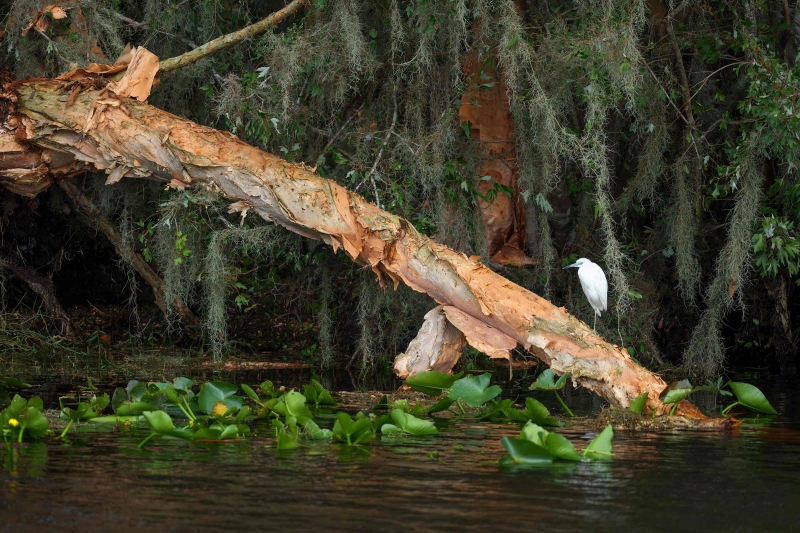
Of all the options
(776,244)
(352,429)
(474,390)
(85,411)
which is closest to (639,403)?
(474,390)

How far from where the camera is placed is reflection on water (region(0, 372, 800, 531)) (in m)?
3.18

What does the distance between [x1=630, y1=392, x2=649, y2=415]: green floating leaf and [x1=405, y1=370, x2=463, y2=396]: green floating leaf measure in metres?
0.95

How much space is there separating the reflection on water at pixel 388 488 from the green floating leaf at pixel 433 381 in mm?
801

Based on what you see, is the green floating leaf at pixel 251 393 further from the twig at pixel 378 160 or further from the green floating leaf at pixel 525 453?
the twig at pixel 378 160

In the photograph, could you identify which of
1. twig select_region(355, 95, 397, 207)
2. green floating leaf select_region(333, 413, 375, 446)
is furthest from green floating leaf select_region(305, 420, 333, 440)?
twig select_region(355, 95, 397, 207)

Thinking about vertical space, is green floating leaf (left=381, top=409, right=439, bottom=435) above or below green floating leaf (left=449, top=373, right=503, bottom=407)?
below

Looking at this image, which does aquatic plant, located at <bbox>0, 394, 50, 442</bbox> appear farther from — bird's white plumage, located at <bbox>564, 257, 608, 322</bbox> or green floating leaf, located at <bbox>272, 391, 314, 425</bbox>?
bird's white plumage, located at <bbox>564, 257, 608, 322</bbox>

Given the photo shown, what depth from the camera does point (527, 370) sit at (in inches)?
352

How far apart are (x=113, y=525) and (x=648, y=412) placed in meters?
3.45

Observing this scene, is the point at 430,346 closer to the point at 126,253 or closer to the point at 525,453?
the point at 525,453

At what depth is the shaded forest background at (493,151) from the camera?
287 inches

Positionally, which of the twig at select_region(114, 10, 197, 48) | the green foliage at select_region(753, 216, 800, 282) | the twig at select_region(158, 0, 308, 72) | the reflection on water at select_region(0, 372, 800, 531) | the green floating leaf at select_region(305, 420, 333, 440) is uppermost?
the twig at select_region(114, 10, 197, 48)

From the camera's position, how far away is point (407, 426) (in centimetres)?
490

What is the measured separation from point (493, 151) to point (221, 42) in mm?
2539
